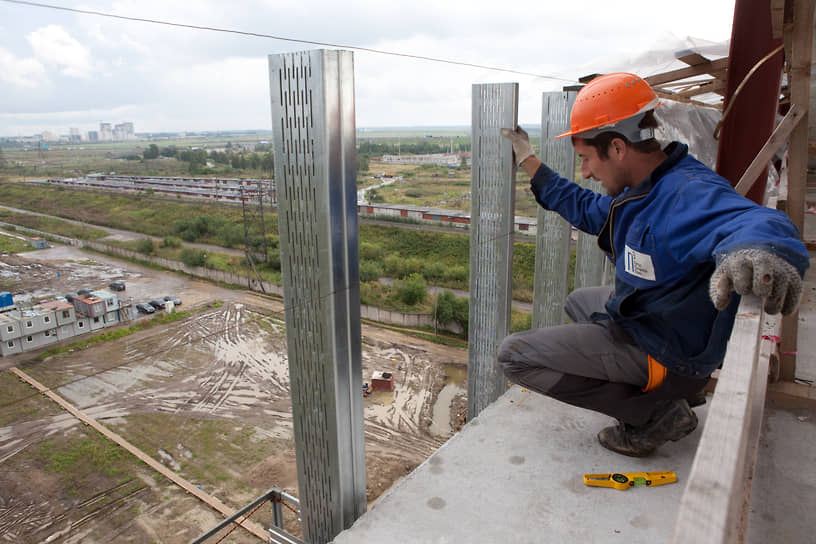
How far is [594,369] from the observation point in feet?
5.35

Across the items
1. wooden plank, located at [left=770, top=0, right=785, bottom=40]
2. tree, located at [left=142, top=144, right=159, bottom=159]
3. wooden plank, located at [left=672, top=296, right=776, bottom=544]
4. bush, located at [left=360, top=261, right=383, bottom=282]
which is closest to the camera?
wooden plank, located at [left=672, top=296, right=776, bottom=544]

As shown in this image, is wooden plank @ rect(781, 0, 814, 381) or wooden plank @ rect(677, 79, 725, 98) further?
wooden plank @ rect(677, 79, 725, 98)

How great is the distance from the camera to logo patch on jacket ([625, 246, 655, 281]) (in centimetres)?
135

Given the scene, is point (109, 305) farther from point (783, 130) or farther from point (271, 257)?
point (783, 130)

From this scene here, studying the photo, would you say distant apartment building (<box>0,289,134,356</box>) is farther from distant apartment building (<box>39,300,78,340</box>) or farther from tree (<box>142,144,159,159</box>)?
tree (<box>142,144,159,159</box>)

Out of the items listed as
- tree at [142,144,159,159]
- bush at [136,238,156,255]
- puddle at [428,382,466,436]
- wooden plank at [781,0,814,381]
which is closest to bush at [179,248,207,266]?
bush at [136,238,156,255]

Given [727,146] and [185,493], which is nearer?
[727,146]

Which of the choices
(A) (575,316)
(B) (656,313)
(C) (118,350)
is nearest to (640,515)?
(B) (656,313)

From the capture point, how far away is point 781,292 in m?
0.87

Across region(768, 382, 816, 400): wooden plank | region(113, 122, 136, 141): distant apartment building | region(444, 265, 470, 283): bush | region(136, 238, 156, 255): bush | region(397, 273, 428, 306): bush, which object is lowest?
region(397, 273, 428, 306): bush

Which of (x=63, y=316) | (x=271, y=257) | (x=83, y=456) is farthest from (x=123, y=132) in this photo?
(x=271, y=257)

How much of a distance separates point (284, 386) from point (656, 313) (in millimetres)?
25027

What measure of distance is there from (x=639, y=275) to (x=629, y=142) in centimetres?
42

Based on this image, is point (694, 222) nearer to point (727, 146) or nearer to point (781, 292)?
point (781, 292)
